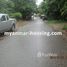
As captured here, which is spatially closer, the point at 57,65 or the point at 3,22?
the point at 57,65

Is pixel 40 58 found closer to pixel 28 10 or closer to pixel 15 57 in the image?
pixel 15 57

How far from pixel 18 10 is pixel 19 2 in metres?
2.62

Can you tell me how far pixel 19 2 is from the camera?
57.0 meters

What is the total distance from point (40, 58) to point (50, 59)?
1.43ft

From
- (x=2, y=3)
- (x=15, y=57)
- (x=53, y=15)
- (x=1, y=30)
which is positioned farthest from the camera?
(x=53, y=15)

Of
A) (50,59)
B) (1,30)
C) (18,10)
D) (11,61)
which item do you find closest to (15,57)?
(11,61)

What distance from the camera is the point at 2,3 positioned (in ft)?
126

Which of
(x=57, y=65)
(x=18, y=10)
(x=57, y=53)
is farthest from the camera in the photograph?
(x=18, y=10)

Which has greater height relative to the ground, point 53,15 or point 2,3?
point 2,3

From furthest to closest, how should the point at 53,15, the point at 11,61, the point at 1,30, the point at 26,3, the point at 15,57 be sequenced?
the point at 26,3
the point at 53,15
the point at 1,30
the point at 15,57
the point at 11,61

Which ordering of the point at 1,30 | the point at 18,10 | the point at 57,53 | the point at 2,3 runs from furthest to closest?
the point at 18,10 < the point at 2,3 < the point at 1,30 < the point at 57,53

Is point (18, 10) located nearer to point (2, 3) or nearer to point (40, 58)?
point (2, 3)

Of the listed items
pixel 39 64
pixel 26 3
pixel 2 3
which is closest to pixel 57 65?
pixel 39 64

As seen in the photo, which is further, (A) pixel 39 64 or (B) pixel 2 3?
(B) pixel 2 3
